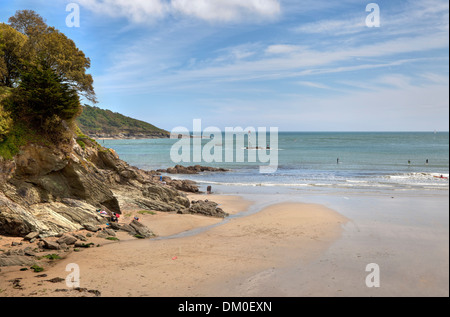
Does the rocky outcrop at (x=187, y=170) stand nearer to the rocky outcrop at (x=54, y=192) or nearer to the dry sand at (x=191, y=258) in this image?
the rocky outcrop at (x=54, y=192)

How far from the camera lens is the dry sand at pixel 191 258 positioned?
34.0 feet

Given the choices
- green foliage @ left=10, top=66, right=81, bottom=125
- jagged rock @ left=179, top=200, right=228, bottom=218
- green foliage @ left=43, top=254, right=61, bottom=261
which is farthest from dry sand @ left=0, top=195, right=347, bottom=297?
green foliage @ left=10, top=66, right=81, bottom=125

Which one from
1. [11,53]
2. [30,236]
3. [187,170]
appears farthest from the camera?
[187,170]

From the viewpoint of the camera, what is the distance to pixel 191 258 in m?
13.4

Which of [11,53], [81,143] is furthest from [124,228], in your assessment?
[11,53]

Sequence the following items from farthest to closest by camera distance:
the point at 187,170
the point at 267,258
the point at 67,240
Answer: the point at 187,170
the point at 67,240
the point at 267,258

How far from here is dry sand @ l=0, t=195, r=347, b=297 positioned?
10.4 metres

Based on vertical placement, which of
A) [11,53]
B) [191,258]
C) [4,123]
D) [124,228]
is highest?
[11,53]

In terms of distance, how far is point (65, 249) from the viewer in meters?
→ 13.7

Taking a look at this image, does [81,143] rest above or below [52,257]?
above

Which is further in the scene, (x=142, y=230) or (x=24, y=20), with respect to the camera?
(x=24, y=20)

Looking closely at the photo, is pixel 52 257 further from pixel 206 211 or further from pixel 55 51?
pixel 55 51

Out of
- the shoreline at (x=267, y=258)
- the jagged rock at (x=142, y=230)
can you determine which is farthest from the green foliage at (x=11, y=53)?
the jagged rock at (x=142, y=230)

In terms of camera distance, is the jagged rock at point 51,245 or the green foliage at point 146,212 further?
the green foliage at point 146,212
